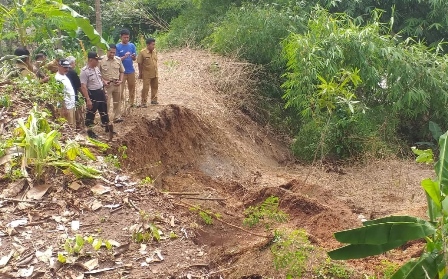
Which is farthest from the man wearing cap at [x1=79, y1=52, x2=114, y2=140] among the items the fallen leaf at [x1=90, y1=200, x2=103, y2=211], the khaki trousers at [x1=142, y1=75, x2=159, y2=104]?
the fallen leaf at [x1=90, y1=200, x2=103, y2=211]

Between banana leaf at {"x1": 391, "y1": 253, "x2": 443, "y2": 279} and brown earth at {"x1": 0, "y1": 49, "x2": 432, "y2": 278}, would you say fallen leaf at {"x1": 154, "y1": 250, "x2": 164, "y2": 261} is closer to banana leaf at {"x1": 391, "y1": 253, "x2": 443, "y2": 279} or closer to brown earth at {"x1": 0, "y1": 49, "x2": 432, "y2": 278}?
brown earth at {"x1": 0, "y1": 49, "x2": 432, "y2": 278}

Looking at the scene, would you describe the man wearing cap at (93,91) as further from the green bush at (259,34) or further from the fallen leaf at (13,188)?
the green bush at (259,34)

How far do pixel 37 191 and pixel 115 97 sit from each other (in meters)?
4.00

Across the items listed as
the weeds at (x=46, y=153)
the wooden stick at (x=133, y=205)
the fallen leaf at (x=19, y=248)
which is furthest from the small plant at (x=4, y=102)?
the fallen leaf at (x=19, y=248)

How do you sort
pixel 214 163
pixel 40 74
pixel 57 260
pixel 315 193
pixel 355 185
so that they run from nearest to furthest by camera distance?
1. pixel 57 260
2. pixel 40 74
3. pixel 315 193
4. pixel 355 185
5. pixel 214 163

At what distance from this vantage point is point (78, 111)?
8031 mm

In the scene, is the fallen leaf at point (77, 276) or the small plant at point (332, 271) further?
the small plant at point (332, 271)

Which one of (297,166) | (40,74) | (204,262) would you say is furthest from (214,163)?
(204,262)

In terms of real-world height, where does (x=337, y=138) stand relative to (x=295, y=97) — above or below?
below

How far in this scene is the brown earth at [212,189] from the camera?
459 centimetres

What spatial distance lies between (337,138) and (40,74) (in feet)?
19.1

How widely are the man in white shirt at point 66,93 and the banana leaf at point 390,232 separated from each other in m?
4.75

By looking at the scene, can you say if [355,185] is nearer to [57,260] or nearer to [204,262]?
[204,262]

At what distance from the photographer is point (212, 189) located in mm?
8672
